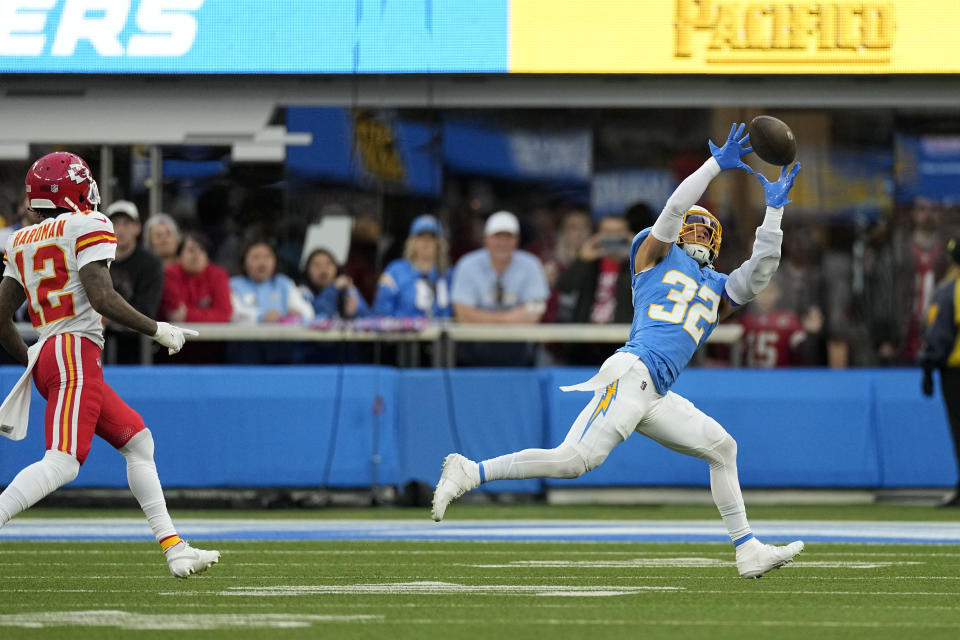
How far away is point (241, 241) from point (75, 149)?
1.77 metres

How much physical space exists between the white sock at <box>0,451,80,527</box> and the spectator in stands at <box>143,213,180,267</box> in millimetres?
7134

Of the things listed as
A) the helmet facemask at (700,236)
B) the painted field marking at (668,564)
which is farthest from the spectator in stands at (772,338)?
the helmet facemask at (700,236)

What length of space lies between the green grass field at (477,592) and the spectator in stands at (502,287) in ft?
15.5

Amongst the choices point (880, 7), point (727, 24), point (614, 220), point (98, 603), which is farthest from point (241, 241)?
point (98, 603)

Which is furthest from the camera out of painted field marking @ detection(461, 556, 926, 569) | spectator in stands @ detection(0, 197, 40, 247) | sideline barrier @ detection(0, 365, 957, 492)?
spectator in stands @ detection(0, 197, 40, 247)

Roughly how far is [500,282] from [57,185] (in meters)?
7.30

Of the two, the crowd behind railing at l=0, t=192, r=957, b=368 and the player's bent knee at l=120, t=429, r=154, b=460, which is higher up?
the crowd behind railing at l=0, t=192, r=957, b=368

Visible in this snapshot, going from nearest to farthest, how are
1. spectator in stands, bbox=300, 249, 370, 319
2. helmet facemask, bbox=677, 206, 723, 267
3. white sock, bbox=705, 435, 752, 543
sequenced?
white sock, bbox=705, 435, 752, 543, helmet facemask, bbox=677, 206, 723, 267, spectator in stands, bbox=300, 249, 370, 319

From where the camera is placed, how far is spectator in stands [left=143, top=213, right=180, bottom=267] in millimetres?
13492

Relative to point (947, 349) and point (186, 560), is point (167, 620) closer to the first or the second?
point (186, 560)

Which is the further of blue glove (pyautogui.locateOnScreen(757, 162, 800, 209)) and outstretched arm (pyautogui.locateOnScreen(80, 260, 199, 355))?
blue glove (pyautogui.locateOnScreen(757, 162, 800, 209))

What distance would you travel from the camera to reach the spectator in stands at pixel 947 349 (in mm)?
12234

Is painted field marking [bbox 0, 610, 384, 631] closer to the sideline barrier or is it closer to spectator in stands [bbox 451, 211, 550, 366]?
the sideline barrier

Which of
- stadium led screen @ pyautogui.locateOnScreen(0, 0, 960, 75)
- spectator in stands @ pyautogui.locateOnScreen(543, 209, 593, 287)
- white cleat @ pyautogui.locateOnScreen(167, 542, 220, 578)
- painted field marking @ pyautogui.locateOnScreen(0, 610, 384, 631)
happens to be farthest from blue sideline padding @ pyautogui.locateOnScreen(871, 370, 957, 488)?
painted field marking @ pyautogui.locateOnScreen(0, 610, 384, 631)
